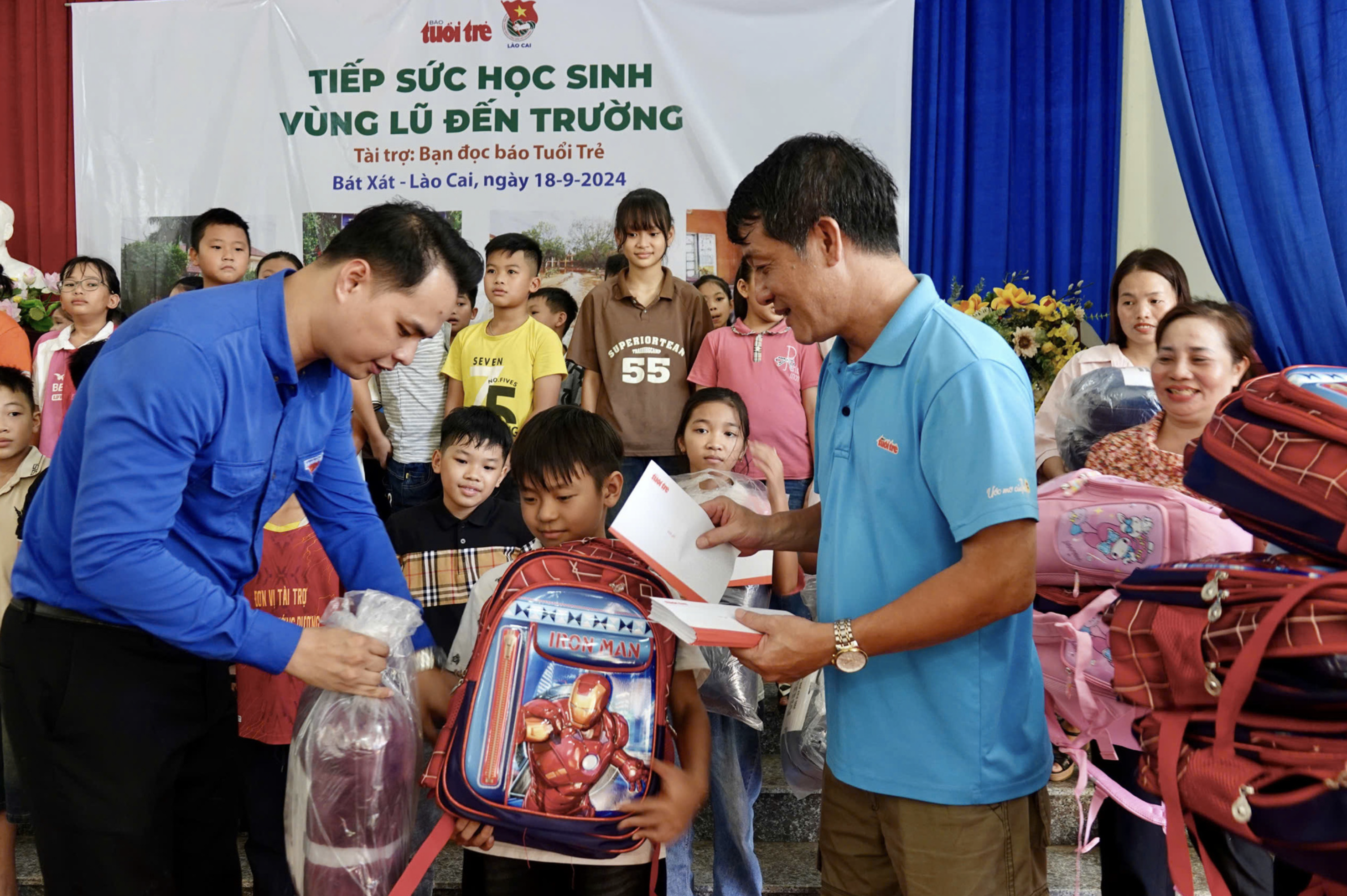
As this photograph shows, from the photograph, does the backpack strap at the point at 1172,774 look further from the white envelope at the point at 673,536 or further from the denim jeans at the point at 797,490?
the denim jeans at the point at 797,490

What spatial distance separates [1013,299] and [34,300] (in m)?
4.63

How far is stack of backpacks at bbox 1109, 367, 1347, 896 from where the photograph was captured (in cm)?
84

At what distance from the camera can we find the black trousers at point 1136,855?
2.15m

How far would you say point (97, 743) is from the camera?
151cm

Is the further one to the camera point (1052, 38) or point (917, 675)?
point (1052, 38)

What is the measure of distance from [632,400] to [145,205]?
11.3 feet

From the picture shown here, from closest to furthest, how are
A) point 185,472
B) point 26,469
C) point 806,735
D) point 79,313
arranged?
point 185,472, point 806,735, point 26,469, point 79,313

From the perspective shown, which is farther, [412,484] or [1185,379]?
[412,484]

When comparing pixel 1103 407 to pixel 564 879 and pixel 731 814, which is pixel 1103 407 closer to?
pixel 731 814

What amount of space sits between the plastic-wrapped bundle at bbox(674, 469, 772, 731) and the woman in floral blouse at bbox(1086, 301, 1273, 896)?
2.60 feet

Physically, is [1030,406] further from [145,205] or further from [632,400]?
[145,205]

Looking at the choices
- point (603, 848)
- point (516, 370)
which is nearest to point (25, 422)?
point (516, 370)

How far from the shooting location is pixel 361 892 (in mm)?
1530

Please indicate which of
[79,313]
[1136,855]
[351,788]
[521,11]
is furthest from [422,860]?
[521,11]
